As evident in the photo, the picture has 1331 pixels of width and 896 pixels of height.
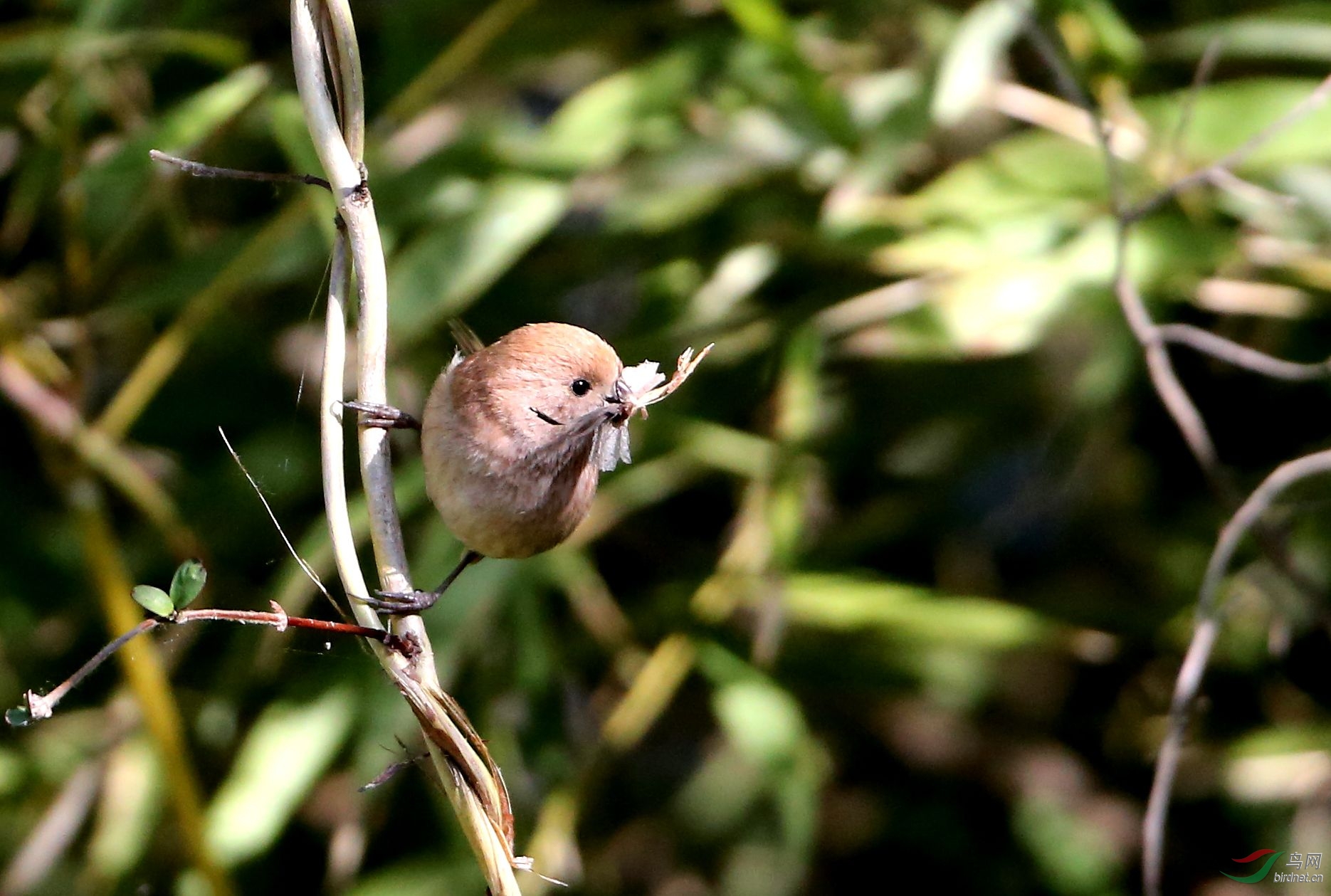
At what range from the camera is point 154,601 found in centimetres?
67

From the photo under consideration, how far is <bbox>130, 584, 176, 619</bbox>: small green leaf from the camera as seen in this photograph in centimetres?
66

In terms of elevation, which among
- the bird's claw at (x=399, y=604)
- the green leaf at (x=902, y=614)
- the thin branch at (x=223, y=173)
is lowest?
the green leaf at (x=902, y=614)

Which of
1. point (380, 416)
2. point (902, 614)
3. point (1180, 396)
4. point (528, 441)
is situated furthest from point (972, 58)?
point (380, 416)

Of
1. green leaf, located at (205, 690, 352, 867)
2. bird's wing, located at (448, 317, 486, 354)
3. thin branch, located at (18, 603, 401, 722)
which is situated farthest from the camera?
green leaf, located at (205, 690, 352, 867)

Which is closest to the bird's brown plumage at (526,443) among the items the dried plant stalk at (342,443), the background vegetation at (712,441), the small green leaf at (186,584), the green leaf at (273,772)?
the dried plant stalk at (342,443)

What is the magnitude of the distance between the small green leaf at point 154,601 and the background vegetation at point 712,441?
2.87 ft

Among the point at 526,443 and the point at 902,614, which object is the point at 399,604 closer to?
the point at 526,443

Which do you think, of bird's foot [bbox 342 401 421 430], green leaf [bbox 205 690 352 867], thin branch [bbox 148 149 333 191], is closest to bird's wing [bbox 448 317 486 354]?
bird's foot [bbox 342 401 421 430]

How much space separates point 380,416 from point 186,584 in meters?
0.24

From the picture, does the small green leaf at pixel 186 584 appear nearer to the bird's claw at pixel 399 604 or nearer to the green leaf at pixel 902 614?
the bird's claw at pixel 399 604

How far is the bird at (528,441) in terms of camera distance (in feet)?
3.13

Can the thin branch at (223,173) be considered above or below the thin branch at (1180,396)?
above

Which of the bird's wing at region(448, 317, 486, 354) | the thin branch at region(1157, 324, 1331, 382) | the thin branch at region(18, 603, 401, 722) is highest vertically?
the thin branch at region(18, 603, 401, 722)

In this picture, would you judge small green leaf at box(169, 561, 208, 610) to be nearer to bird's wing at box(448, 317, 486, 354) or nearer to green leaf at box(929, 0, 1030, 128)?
bird's wing at box(448, 317, 486, 354)
